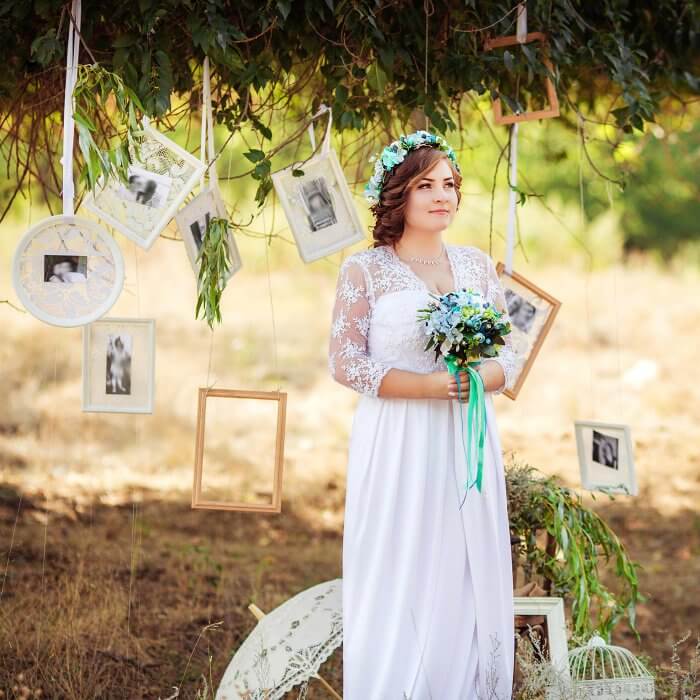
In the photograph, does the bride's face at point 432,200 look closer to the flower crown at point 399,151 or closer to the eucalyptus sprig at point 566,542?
the flower crown at point 399,151

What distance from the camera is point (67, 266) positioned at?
141 inches

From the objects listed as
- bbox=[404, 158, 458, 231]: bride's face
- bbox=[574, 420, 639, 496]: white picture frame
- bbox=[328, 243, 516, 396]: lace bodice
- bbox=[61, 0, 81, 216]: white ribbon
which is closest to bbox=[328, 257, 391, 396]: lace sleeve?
bbox=[328, 243, 516, 396]: lace bodice

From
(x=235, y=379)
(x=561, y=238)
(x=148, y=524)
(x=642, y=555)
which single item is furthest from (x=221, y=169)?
(x=642, y=555)

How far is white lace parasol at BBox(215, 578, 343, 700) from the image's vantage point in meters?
3.91

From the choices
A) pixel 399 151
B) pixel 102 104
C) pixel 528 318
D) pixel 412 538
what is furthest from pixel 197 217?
pixel 528 318

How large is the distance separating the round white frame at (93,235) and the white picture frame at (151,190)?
0.14 m

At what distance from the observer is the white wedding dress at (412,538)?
3529 mm

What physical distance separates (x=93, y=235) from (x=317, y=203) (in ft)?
2.89

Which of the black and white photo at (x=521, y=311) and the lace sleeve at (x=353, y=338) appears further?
the black and white photo at (x=521, y=311)

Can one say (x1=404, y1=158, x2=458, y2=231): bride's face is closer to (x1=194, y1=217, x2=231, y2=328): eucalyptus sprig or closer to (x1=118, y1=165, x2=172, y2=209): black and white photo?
(x1=194, y1=217, x2=231, y2=328): eucalyptus sprig

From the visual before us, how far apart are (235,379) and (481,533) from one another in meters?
7.09

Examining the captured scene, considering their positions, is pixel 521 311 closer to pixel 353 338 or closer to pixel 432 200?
pixel 432 200

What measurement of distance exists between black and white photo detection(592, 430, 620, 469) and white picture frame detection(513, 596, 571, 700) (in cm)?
67

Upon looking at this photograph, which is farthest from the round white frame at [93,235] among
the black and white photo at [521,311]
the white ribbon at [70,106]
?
the black and white photo at [521,311]
